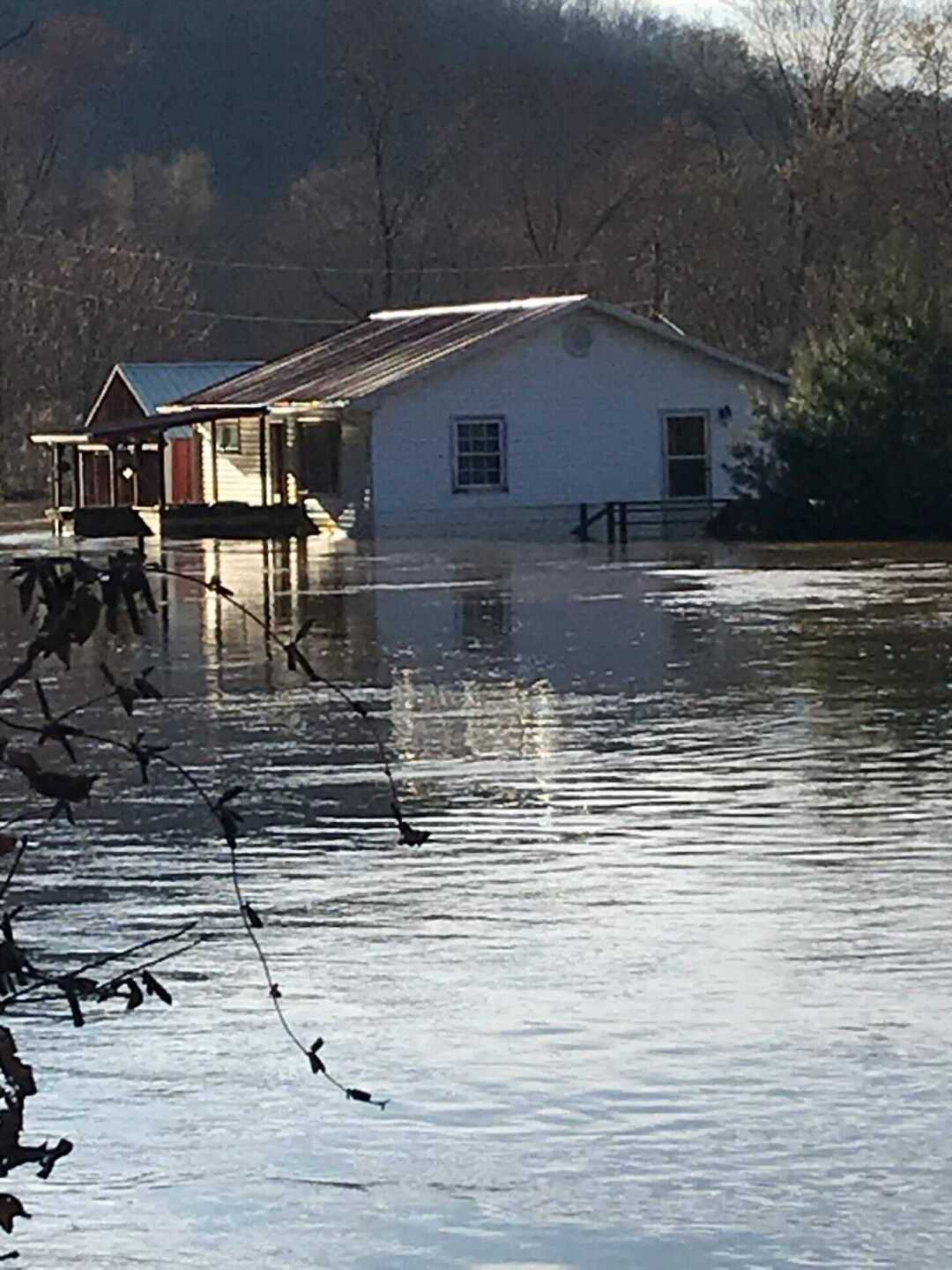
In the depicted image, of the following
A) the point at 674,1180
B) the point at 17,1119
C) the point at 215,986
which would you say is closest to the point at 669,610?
the point at 215,986

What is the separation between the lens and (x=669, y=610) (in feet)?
99.8

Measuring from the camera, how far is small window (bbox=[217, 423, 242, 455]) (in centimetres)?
6331

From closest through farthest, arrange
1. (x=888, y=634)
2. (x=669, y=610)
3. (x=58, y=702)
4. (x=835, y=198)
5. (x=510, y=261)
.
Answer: (x=58, y=702), (x=888, y=634), (x=669, y=610), (x=835, y=198), (x=510, y=261)

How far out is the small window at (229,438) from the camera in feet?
208

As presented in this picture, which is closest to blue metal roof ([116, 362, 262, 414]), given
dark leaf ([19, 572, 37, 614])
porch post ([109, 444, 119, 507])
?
porch post ([109, 444, 119, 507])

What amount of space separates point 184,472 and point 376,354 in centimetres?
906

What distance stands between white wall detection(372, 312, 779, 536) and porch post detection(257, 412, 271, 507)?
9.13 ft

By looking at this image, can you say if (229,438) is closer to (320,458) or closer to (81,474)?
(320,458)

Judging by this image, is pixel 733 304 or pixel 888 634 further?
pixel 733 304

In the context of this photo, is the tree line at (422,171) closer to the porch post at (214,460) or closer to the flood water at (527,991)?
the porch post at (214,460)

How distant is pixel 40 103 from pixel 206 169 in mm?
22746

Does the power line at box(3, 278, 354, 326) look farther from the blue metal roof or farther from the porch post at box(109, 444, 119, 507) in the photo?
the porch post at box(109, 444, 119, 507)

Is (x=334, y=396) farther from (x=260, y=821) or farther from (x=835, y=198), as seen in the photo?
(x=260, y=821)

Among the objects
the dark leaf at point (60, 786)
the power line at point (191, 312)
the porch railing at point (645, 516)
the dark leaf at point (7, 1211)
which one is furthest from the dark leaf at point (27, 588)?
the power line at point (191, 312)
